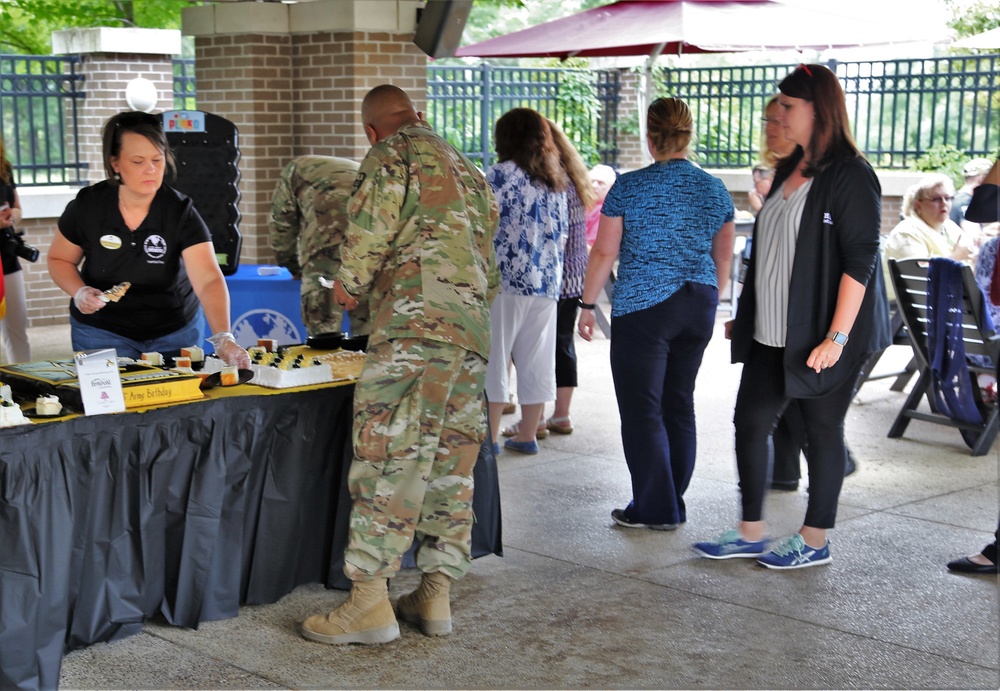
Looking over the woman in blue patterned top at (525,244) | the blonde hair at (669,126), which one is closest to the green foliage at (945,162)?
the woman in blue patterned top at (525,244)

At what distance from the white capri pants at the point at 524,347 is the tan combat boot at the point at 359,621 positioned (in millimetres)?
2156

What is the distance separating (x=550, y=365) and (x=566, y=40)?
10.0 feet

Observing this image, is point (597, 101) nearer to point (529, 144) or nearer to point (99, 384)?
point (529, 144)

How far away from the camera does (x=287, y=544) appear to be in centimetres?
418

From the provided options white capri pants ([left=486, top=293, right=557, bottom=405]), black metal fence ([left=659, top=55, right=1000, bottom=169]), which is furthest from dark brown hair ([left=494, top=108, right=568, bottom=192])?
black metal fence ([left=659, top=55, right=1000, bottom=169])

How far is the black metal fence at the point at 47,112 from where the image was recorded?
35.3 feet

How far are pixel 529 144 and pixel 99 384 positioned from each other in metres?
2.84

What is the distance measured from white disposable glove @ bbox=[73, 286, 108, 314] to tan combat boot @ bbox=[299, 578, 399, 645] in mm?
1420

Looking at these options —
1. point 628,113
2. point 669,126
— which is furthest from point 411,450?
point 628,113

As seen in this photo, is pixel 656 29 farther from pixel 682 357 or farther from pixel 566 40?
pixel 682 357

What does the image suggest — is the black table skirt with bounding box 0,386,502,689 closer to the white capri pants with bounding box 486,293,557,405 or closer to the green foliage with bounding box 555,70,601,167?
the white capri pants with bounding box 486,293,557,405

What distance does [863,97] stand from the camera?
13.3m

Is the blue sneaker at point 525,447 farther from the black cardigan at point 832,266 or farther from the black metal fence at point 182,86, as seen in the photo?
the black metal fence at point 182,86

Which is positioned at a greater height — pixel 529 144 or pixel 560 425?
pixel 529 144
